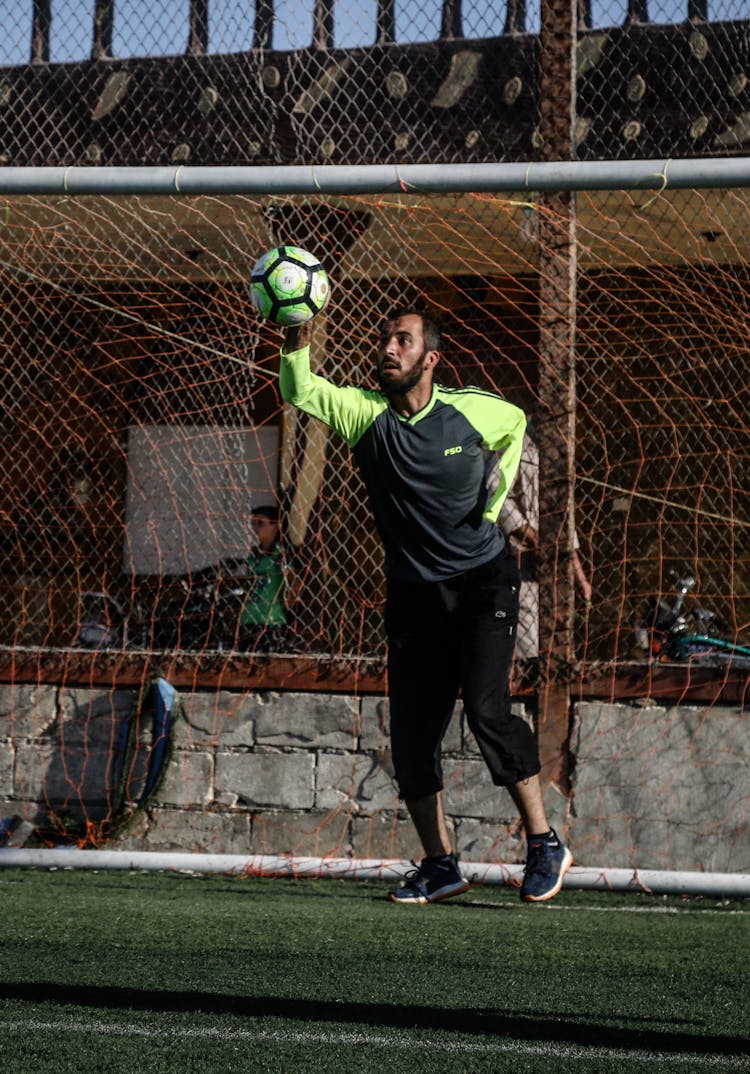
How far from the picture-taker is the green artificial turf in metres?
3.52

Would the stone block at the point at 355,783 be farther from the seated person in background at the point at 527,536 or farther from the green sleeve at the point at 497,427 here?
the green sleeve at the point at 497,427

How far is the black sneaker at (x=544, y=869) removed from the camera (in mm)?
4859

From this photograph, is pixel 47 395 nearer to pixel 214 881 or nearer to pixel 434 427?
pixel 214 881

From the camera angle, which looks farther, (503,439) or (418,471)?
(503,439)

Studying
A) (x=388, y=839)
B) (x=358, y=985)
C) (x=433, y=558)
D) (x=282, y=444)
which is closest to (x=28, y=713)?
(x=388, y=839)

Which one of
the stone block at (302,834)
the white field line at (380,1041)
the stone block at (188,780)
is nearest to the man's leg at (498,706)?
the white field line at (380,1041)

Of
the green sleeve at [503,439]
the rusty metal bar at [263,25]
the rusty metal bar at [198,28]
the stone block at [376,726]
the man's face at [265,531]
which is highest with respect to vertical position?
the rusty metal bar at [198,28]

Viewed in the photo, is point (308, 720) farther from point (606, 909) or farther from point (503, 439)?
point (503, 439)

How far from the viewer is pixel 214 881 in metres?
7.56

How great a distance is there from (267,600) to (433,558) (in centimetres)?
351

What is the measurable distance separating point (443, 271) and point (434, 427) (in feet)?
13.0

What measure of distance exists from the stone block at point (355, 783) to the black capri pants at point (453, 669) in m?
2.73

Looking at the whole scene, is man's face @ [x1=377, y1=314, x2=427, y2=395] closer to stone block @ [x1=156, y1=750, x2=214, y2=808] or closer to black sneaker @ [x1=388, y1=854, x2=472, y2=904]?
black sneaker @ [x1=388, y1=854, x2=472, y2=904]

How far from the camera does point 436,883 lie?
532cm
